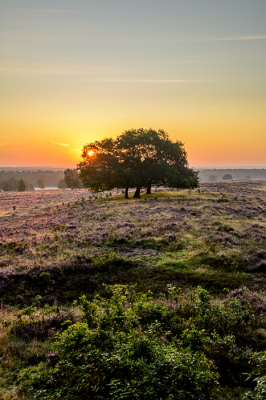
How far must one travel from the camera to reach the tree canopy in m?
46.4

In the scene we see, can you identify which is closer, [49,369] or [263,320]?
[49,369]

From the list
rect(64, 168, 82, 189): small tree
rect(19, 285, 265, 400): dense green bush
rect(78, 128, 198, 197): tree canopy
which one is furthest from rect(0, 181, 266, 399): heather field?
rect(64, 168, 82, 189): small tree

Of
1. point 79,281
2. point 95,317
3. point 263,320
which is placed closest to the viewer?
point 95,317

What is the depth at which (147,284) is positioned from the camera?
12.9 m

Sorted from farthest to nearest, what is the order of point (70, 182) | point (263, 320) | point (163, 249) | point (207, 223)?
point (70, 182) < point (207, 223) < point (163, 249) < point (263, 320)

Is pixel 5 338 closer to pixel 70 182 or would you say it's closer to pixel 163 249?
pixel 163 249

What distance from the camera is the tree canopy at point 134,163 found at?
4644 centimetres

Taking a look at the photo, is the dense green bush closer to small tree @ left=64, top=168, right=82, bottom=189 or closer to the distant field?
the distant field

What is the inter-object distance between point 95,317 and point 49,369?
1.85 meters

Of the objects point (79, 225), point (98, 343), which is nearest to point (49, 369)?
point (98, 343)

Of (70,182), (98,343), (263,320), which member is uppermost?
(70,182)

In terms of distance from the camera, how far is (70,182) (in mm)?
122812

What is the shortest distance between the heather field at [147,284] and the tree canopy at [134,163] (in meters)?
18.9

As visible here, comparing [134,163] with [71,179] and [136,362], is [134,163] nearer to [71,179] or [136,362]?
[136,362]
